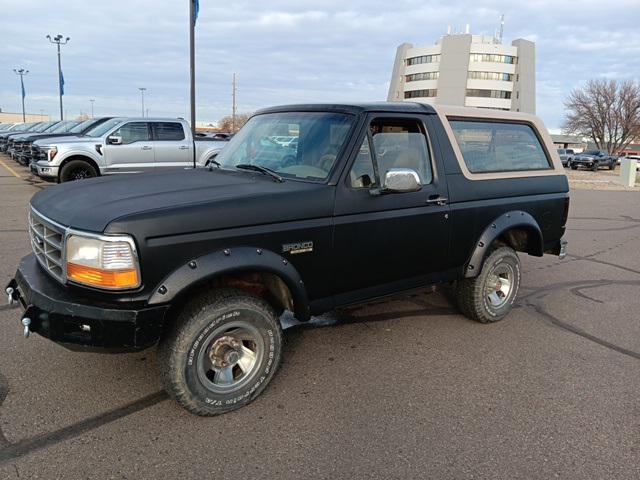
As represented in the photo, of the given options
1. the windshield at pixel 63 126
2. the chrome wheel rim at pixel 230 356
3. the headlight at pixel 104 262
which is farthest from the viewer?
the windshield at pixel 63 126

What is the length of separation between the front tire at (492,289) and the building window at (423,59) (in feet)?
353

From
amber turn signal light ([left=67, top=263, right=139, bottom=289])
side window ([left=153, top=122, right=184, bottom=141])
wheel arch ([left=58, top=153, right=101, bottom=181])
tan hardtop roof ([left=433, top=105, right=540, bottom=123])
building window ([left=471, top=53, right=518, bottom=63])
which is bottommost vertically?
amber turn signal light ([left=67, top=263, right=139, bottom=289])

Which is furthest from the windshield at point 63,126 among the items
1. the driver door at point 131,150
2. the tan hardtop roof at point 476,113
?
the tan hardtop roof at point 476,113

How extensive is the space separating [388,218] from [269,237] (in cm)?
100

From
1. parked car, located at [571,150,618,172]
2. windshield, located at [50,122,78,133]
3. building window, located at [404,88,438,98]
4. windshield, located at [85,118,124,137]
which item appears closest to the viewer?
windshield, located at [85,118,124,137]

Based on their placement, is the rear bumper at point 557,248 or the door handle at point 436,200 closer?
the door handle at point 436,200

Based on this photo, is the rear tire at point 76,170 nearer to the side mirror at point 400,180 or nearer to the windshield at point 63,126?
the windshield at point 63,126

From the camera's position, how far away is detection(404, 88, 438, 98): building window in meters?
105

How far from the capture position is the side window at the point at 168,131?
12.8 meters

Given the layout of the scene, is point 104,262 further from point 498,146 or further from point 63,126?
point 63,126

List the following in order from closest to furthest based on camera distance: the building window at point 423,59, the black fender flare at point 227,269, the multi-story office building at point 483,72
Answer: the black fender flare at point 227,269 < the multi-story office building at point 483,72 < the building window at point 423,59

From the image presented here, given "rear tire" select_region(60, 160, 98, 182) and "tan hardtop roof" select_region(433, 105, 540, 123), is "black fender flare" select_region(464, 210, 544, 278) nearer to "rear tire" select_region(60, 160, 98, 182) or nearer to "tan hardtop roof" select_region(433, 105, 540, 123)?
"tan hardtop roof" select_region(433, 105, 540, 123)

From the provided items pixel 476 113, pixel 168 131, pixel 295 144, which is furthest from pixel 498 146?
pixel 168 131

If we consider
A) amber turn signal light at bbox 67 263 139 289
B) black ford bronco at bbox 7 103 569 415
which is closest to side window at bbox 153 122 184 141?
black ford bronco at bbox 7 103 569 415
